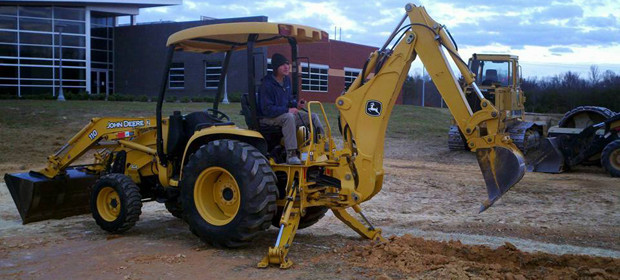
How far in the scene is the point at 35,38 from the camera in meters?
36.0

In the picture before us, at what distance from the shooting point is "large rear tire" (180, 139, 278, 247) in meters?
7.20

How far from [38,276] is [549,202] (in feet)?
28.7

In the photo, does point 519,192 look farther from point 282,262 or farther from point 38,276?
point 38,276

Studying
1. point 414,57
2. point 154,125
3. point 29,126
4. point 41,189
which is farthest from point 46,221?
point 29,126

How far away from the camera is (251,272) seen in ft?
21.6

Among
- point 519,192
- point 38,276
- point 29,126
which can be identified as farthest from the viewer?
point 29,126

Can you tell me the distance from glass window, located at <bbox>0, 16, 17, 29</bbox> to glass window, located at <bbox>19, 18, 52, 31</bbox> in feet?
1.05

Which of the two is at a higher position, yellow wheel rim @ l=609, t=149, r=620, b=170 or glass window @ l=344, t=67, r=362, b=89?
glass window @ l=344, t=67, r=362, b=89

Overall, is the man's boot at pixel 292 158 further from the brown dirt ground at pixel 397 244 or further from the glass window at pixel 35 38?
the glass window at pixel 35 38

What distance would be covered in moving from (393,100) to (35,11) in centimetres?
3355

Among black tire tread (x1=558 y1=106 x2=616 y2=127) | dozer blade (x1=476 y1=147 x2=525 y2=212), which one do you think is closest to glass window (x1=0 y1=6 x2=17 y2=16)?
black tire tread (x1=558 y1=106 x2=616 y2=127)

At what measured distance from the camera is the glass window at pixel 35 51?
35.7m

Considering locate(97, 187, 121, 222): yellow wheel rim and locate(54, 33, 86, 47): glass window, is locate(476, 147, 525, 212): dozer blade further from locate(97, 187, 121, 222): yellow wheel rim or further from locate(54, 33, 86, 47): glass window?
locate(54, 33, 86, 47): glass window

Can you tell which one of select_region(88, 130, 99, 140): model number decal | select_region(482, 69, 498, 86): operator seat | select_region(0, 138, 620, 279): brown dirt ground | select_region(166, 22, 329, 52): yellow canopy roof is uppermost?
select_region(482, 69, 498, 86): operator seat
